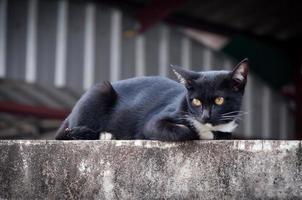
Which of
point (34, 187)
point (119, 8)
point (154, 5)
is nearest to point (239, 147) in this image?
point (34, 187)

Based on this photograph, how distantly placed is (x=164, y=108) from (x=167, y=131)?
519mm

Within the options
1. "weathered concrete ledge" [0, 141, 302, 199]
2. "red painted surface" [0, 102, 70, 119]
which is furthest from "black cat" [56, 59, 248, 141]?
"red painted surface" [0, 102, 70, 119]

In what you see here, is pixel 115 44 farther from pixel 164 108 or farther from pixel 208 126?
pixel 208 126

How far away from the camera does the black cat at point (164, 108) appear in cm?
364

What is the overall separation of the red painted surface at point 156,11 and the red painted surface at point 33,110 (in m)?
1.53

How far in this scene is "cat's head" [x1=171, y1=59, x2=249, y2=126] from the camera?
3.63 meters

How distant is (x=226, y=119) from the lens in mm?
3707

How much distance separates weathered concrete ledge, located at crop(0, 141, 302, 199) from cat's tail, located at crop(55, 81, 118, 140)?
0.65 metres

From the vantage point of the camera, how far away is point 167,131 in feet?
11.8

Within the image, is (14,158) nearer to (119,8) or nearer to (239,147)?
(239,147)

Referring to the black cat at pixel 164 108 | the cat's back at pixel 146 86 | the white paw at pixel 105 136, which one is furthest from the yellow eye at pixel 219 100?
the white paw at pixel 105 136

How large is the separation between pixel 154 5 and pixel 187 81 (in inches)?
183

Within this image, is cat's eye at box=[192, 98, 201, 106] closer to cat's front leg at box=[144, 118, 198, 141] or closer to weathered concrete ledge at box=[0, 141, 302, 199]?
cat's front leg at box=[144, 118, 198, 141]

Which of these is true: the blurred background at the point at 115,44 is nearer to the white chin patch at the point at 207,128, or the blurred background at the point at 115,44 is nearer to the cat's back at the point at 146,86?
the cat's back at the point at 146,86
